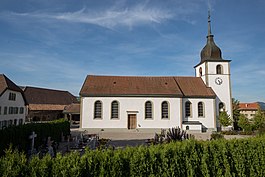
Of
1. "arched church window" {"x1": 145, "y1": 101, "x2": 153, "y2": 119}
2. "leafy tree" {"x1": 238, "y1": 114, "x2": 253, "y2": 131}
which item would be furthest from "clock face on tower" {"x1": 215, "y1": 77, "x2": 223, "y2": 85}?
"arched church window" {"x1": 145, "y1": 101, "x2": 153, "y2": 119}

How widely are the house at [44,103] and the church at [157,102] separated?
1796 cm

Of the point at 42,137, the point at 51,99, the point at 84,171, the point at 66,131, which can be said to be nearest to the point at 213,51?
the point at 66,131

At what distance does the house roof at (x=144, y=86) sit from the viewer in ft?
84.1

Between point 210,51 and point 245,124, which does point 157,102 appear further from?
point 210,51

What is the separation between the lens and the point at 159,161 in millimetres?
6145

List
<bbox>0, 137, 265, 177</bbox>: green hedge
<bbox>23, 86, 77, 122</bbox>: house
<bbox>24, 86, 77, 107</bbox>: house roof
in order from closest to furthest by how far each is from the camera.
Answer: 1. <bbox>0, 137, 265, 177</bbox>: green hedge
2. <bbox>23, 86, 77, 122</bbox>: house
3. <bbox>24, 86, 77, 107</bbox>: house roof

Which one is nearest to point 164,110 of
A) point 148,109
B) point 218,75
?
point 148,109

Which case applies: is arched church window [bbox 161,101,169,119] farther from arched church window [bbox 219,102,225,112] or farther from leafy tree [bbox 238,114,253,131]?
leafy tree [bbox 238,114,253,131]

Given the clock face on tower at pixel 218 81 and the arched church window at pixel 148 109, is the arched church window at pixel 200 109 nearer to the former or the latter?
the clock face on tower at pixel 218 81

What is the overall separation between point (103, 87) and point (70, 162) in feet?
70.8

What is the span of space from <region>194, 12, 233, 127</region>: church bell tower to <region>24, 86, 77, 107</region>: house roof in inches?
1338

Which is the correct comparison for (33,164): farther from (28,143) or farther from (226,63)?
(226,63)

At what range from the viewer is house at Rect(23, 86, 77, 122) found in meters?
39.2

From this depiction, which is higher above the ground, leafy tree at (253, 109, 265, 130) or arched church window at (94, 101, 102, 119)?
arched church window at (94, 101, 102, 119)
